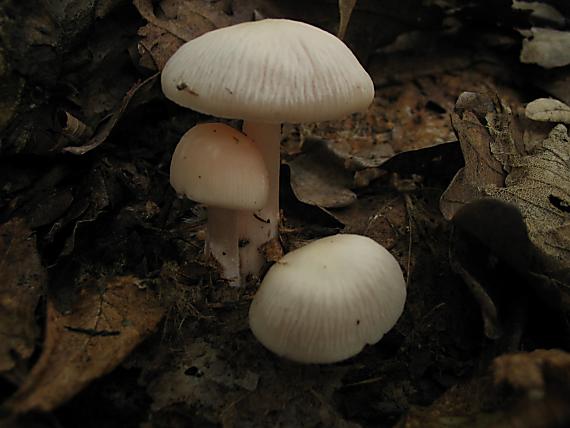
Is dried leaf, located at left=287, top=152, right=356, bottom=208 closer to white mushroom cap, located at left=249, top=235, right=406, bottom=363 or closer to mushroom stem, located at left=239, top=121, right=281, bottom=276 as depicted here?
mushroom stem, located at left=239, top=121, right=281, bottom=276

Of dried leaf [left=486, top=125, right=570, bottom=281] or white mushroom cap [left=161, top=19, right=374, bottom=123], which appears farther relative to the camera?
dried leaf [left=486, top=125, right=570, bottom=281]

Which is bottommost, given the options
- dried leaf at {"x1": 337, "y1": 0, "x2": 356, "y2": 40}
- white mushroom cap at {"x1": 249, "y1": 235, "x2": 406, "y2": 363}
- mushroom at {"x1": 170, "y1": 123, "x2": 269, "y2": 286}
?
white mushroom cap at {"x1": 249, "y1": 235, "x2": 406, "y2": 363}

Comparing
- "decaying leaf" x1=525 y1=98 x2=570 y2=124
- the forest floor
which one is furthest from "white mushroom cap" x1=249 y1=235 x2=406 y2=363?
"decaying leaf" x1=525 y1=98 x2=570 y2=124

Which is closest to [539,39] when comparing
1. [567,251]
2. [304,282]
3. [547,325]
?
[567,251]

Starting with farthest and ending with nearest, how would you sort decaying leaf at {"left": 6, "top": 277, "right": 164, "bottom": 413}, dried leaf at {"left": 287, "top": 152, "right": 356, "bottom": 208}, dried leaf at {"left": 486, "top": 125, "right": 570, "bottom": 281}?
dried leaf at {"left": 287, "top": 152, "right": 356, "bottom": 208} → dried leaf at {"left": 486, "top": 125, "right": 570, "bottom": 281} → decaying leaf at {"left": 6, "top": 277, "right": 164, "bottom": 413}

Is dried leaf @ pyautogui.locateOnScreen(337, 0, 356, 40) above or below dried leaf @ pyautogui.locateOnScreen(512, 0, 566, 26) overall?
above

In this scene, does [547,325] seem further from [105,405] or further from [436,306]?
[105,405]

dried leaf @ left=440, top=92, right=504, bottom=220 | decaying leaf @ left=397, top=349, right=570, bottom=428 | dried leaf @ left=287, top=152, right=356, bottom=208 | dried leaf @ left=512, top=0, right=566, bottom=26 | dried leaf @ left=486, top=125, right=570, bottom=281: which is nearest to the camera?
decaying leaf @ left=397, top=349, right=570, bottom=428
